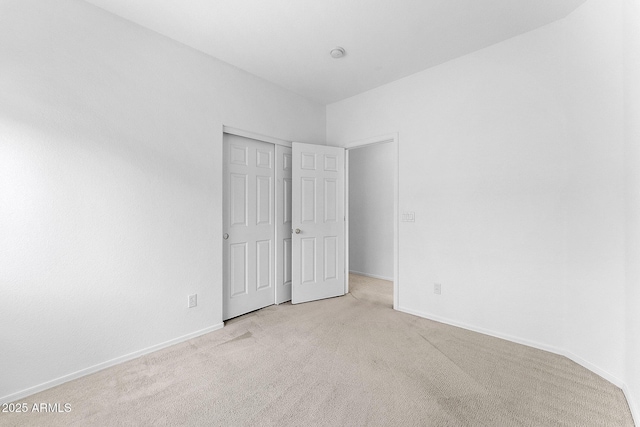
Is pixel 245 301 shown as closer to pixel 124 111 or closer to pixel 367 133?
pixel 124 111

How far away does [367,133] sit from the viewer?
3.62 metres

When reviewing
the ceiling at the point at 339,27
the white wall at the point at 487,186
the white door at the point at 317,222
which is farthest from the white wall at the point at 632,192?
the white door at the point at 317,222

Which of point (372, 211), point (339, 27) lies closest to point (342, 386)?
point (339, 27)

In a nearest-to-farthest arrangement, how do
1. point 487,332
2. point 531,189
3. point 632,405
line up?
1. point 632,405
2. point 531,189
3. point 487,332

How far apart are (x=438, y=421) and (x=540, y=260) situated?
1.63m

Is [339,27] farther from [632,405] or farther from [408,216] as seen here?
[632,405]

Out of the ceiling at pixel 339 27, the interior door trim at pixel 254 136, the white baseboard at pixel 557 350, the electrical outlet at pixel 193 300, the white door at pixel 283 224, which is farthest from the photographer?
the white door at pixel 283 224

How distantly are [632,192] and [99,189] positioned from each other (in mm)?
3501

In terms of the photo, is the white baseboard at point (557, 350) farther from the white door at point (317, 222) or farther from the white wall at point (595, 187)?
the white door at point (317, 222)

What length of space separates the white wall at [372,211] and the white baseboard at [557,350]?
1.74 m

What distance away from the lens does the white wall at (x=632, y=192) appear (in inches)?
62.9

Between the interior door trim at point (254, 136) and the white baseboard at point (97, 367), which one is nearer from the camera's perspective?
the white baseboard at point (97, 367)

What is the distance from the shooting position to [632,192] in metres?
1.69

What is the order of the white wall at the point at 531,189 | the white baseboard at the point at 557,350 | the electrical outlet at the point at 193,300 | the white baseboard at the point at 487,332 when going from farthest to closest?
the electrical outlet at the point at 193,300, the white baseboard at the point at 487,332, the white wall at the point at 531,189, the white baseboard at the point at 557,350
